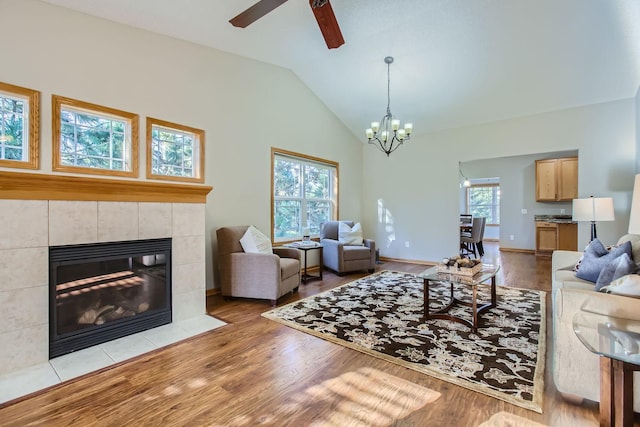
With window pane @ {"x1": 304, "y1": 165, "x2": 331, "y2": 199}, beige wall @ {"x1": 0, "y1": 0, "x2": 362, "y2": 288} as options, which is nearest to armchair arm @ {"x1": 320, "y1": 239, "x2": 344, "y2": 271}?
window pane @ {"x1": 304, "y1": 165, "x2": 331, "y2": 199}

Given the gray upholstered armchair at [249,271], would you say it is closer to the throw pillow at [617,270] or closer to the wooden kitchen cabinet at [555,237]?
the throw pillow at [617,270]

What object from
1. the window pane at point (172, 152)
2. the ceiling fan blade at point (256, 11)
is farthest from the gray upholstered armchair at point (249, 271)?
the ceiling fan blade at point (256, 11)

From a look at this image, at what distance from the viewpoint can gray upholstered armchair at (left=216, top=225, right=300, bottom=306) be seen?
11.4ft

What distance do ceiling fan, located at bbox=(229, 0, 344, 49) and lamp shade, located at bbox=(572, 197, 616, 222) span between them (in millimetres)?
3823

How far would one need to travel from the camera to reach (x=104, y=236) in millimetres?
2549

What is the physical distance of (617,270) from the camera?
190 centimetres

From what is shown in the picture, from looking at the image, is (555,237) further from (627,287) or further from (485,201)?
(627,287)

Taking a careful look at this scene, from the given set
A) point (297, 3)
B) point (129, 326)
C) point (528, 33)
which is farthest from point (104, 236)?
point (528, 33)

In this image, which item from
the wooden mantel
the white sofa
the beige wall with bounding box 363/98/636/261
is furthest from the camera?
the beige wall with bounding box 363/98/636/261

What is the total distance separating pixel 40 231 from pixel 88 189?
441mm

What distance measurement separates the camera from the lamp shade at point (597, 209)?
3.84 m

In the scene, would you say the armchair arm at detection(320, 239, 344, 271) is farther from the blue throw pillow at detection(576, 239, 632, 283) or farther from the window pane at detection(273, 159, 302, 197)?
the blue throw pillow at detection(576, 239, 632, 283)

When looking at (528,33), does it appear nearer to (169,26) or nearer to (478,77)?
(478,77)

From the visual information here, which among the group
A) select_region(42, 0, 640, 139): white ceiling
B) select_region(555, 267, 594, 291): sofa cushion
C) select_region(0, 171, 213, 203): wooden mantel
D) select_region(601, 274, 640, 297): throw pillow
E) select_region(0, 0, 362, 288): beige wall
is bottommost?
select_region(555, 267, 594, 291): sofa cushion
